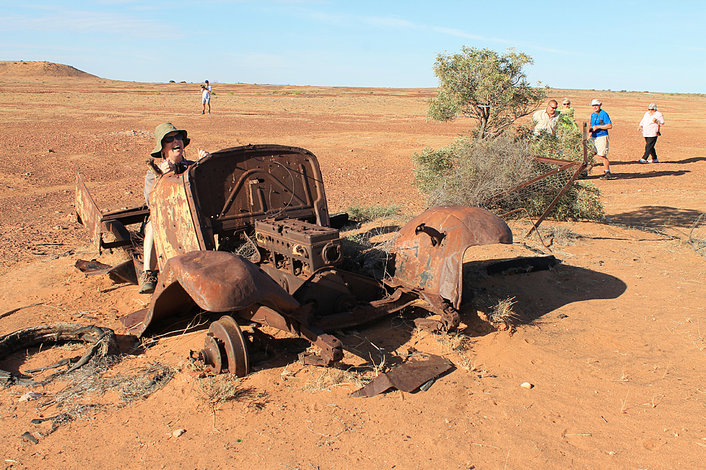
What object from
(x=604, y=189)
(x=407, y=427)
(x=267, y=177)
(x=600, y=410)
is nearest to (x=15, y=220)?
(x=267, y=177)

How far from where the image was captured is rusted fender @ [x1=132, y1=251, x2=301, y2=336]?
3.61 meters

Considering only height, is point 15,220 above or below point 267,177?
below

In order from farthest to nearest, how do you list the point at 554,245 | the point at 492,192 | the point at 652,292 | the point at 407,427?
the point at 492,192, the point at 554,245, the point at 652,292, the point at 407,427

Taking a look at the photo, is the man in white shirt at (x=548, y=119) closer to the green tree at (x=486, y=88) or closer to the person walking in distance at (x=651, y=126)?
the green tree at (x=486, y=88)

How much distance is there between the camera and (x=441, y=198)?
914 cm

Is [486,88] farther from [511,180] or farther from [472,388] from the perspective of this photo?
[472,388]

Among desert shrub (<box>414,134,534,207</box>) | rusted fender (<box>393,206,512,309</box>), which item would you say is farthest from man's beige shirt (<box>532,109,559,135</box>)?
rusted fender (<box>393,206,512,309</box>)

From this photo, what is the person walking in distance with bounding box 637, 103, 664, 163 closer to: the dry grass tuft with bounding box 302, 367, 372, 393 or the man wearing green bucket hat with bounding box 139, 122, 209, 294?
the man wearing green bucket hat with bounding box 139, 122, 209, 294

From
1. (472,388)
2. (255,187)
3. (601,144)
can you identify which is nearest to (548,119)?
(601,144)

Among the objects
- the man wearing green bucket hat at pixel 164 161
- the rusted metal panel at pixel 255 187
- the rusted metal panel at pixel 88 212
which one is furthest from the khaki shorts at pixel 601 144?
the rusted metal panel at pixel 88 212

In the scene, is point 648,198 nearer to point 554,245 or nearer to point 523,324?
point 554,245

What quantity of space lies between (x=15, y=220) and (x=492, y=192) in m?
8.40

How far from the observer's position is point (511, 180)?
28.5ft

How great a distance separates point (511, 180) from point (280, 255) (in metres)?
5.02
